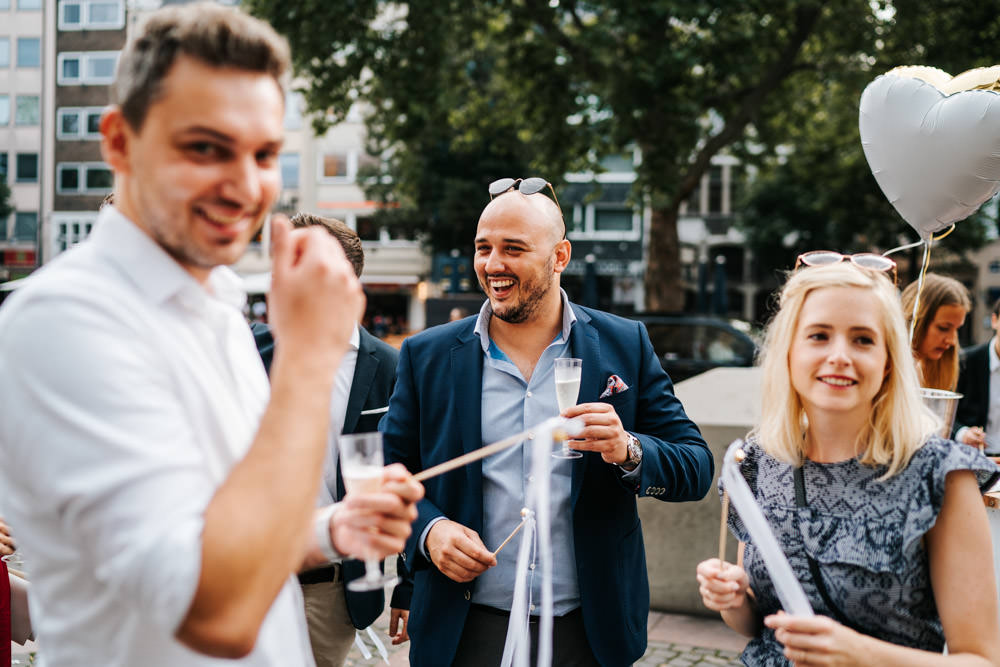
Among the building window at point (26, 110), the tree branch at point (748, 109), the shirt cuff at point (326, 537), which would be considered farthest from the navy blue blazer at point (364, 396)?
the building window at point (26, 110)

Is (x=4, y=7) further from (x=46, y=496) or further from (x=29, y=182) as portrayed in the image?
(x=46, y=496)

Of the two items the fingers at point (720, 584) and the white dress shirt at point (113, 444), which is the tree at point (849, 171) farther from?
the white dress shirt at point (113, 444)

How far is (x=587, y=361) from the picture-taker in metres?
2.80

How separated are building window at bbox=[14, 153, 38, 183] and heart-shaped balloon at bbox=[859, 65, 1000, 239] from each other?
1862 inches

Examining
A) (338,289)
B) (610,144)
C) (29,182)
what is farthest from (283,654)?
(29,182)

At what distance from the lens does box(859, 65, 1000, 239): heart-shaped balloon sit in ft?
11.4

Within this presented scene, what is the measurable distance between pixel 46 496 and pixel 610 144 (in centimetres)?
1374

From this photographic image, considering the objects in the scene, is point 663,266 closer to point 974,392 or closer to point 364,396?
point 974,392

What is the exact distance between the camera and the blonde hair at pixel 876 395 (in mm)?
2018

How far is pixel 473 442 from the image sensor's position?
106 inches

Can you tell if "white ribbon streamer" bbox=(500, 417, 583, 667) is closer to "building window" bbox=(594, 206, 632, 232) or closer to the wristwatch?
the wristwatch

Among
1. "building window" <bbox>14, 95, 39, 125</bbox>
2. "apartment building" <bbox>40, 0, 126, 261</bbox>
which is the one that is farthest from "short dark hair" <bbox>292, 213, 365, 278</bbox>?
"building window" <bbox>14, 95, 39, 125</bbox>

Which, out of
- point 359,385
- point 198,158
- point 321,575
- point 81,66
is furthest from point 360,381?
point 81,66

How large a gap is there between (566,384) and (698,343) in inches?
424
